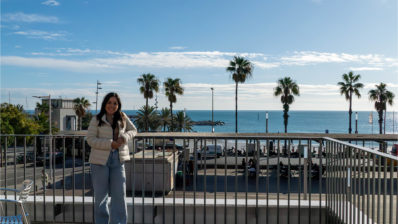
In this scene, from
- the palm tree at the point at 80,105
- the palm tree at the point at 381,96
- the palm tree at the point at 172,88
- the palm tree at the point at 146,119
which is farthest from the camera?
the palm tree at the point at 80,105

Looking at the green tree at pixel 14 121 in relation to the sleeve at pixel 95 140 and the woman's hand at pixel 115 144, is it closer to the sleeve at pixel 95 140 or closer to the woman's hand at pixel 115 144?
the sleeve at pixel 95 140

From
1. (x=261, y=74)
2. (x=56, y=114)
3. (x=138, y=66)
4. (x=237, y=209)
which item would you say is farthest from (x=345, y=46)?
(x=237, y=209)

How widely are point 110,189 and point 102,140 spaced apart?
1.70ft

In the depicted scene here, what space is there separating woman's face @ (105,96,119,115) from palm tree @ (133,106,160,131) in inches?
1993

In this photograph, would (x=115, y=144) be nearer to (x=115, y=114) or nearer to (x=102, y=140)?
(x=102, y=140)

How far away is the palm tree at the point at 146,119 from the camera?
53875 millimetres

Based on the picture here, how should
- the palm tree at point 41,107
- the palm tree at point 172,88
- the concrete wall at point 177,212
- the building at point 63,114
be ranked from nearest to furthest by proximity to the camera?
the concrete wall at point 177,212
the palm tree at point 172,88
the building at point 63,114
the palm tree at point 41,107

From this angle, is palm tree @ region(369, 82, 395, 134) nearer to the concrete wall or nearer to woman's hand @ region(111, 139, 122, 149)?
the concrete wall

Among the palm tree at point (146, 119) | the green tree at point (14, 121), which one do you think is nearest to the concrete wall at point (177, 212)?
the green tree at point (14, 121)

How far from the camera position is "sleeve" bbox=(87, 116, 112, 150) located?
313cm

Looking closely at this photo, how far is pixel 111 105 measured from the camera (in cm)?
330

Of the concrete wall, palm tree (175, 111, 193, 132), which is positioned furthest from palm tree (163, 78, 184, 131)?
the concrete wall

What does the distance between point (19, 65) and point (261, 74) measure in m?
105

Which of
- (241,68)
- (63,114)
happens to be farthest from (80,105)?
(241,68)
